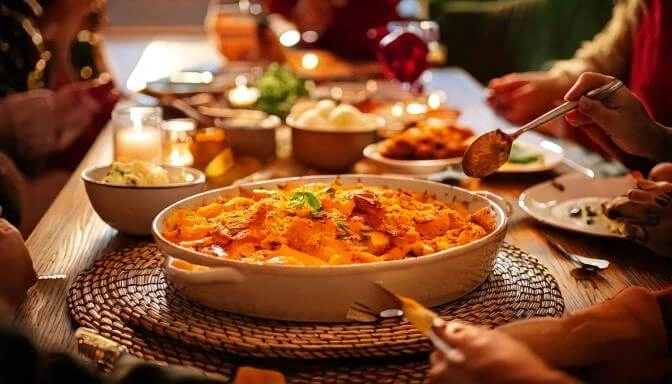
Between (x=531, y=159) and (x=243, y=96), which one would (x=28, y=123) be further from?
(x=531, y=159)

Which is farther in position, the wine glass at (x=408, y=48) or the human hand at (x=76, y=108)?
the human hand at (x=76, y=108)

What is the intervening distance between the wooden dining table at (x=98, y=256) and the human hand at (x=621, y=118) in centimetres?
19

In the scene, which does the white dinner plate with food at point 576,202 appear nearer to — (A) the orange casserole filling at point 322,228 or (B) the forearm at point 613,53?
(A) the orange casserole filling at point 322,228

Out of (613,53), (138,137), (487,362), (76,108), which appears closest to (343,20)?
(76,108)

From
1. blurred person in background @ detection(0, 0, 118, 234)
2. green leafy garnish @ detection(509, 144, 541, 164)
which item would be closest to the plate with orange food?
green leafy garnish @ detection(509, 144, 541, 164)

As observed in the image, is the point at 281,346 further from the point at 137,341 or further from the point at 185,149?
the point at 185,149

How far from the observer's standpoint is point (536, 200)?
5.65 ft

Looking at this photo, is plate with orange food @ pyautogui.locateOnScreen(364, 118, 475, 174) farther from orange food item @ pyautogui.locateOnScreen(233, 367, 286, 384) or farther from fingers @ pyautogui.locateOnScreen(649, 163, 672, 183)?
orange food item @ pyautogui.locateOnScreen(233, 367, 286, 384)

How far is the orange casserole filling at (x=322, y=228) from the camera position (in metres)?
1.11

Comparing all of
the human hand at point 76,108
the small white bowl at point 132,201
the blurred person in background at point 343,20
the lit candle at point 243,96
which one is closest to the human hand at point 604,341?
the small white bowl at point 132,201

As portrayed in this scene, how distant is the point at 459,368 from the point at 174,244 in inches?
19.1

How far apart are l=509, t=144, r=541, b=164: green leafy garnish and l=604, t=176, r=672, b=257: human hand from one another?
0.62 meters

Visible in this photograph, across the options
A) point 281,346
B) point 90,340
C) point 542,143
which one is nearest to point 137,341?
point 90,340

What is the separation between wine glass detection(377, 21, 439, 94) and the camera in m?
2.55
